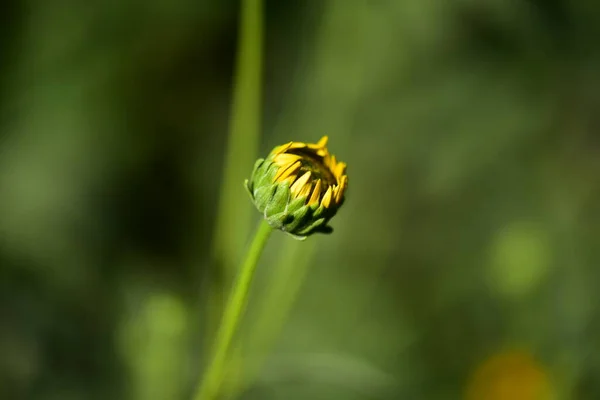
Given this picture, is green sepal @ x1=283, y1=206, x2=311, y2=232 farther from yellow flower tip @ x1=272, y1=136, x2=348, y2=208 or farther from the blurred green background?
the blurred green background

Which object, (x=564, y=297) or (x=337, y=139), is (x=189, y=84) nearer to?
(x=337, y=139)

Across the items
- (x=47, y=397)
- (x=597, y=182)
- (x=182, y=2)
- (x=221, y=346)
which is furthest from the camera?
(x=597, y=182)

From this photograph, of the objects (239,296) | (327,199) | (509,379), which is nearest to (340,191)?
(327,199)

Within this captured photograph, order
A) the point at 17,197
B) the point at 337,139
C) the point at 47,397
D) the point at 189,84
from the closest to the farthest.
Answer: the point at 47,397
the point at 17,197
the point at 337,139
the point at 189,84

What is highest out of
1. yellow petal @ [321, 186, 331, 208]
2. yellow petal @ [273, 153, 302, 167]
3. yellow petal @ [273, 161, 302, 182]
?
yellow petal @ [273, 153, 302, 167]

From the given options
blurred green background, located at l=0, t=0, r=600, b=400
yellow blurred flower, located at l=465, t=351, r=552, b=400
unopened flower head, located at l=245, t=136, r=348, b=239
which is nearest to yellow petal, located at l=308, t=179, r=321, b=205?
unopened flower head, located at l=245, t=136, r=348, b=239

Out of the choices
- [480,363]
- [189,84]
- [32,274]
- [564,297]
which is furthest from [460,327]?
[32,274]
